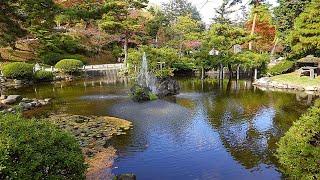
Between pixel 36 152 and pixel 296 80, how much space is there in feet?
89.9

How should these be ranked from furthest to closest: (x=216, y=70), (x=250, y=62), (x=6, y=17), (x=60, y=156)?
(x=216, y=70) → (x=250, y=62) → (x=6, y=17) → (x=60, y=156)

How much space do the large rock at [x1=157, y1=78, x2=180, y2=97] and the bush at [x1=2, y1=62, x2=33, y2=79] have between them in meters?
15.6

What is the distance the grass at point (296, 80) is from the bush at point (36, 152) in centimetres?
2524

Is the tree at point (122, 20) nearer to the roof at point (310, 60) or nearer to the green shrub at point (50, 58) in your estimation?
the green shrub at point (50, 58)

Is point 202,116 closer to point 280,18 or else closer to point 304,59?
point 304,59

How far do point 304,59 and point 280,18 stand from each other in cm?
990

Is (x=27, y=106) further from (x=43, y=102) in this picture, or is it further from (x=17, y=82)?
(x=17, y=82)

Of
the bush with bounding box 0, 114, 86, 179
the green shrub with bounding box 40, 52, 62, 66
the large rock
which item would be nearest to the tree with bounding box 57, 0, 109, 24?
the large rock

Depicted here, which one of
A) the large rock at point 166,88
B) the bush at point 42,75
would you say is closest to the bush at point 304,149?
the large rock at point 166,88

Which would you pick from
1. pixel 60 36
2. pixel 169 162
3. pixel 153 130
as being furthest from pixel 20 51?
pixel 169 162

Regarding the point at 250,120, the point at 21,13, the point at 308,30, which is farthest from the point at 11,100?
the point at 308,30

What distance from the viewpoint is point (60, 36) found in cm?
4950

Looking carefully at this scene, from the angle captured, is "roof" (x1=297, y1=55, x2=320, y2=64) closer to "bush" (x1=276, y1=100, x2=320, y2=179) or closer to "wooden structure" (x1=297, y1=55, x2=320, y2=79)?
"wooden structure" (x1=297, y1=55, x2=320, y2=79)

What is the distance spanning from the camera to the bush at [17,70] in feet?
113
